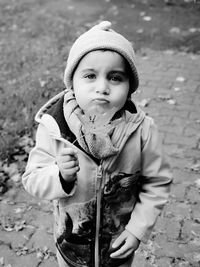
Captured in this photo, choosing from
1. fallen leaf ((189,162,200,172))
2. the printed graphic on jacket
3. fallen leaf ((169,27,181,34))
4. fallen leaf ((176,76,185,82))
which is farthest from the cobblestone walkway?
fallen leaf ((169,27,181,34))

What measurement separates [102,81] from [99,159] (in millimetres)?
328

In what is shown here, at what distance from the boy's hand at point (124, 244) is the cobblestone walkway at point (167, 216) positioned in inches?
41.6

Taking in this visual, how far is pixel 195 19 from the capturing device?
8047 mm

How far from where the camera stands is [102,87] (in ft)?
5.07

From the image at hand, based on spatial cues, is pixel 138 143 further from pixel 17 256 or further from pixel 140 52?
pixel 140 52

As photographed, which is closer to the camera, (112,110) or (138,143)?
(112,110)

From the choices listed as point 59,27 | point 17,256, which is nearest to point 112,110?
point 17,256

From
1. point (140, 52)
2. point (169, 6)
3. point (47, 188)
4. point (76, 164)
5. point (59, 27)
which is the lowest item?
point (47, 188)

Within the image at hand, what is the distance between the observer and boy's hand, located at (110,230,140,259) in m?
1.76

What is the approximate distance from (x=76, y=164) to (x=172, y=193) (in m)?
2.08

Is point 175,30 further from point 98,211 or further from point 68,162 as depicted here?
point 68,162

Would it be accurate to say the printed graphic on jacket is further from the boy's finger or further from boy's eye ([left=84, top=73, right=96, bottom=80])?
boy's eye ([left=84, top=73, right=96, bottom=80])

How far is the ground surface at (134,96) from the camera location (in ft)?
9.78

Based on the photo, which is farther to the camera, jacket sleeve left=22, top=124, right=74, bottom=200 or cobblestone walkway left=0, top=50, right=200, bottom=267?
cobblestone walkway left=0, top=50, right=200, bottom=267
